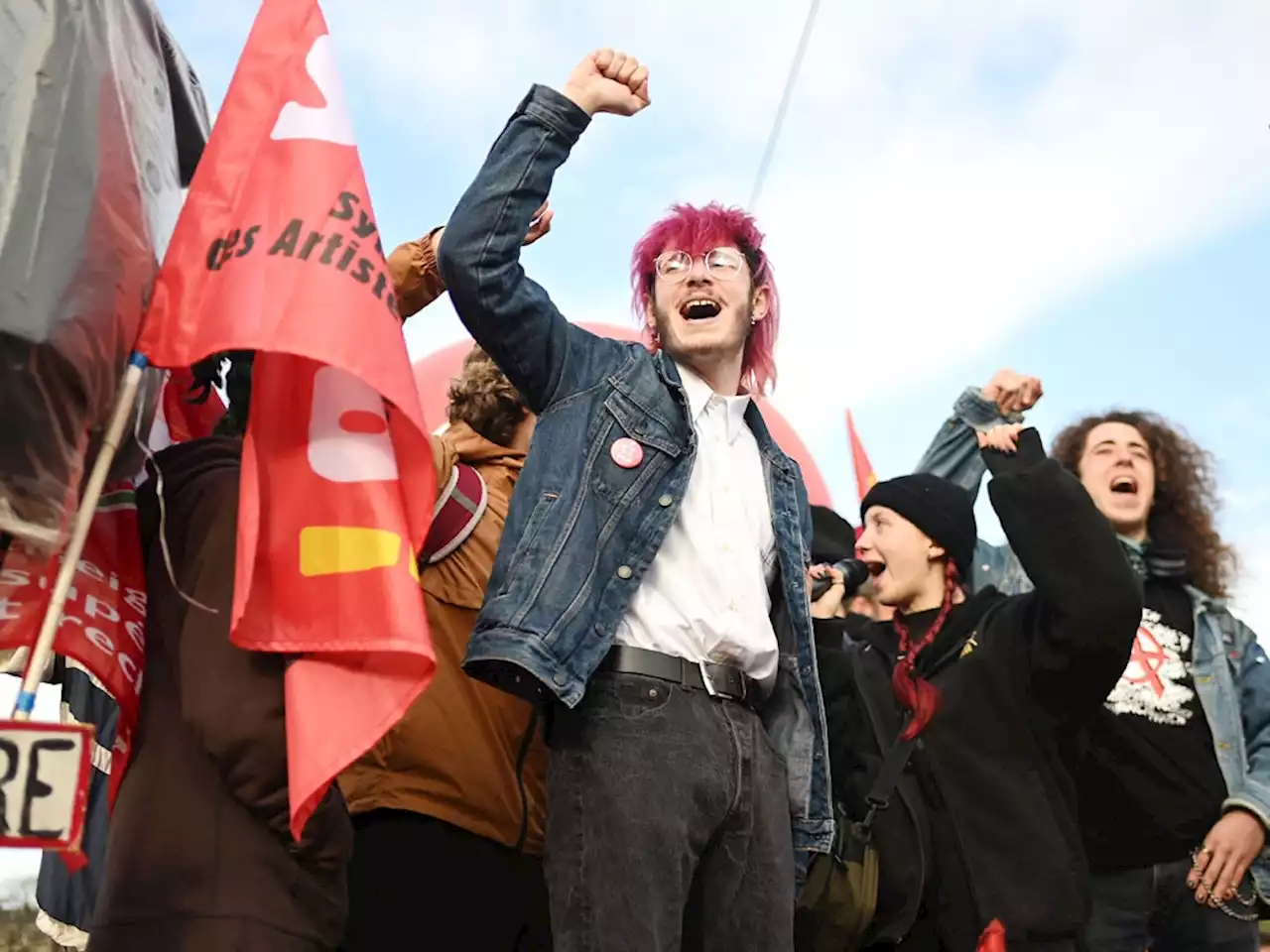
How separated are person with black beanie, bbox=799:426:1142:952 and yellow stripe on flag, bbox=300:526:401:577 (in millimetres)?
1468

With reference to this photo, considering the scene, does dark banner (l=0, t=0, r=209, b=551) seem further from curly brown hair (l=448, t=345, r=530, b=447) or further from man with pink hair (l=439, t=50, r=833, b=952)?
curly brown hair (l=448, t=345, r=530, b=447)

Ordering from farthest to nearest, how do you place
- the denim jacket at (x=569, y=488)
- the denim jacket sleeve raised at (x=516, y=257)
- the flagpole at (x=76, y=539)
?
the denim jacket sleeve raised at (x=516, y=257) → the denim jacket at (x=569, y=488) → the flagpole at (x=76, y=539)

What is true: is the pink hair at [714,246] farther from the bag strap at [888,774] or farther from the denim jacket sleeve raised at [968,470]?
the denim jacket sleeve raised at [968,470]

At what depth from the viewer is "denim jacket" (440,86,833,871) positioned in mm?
2000

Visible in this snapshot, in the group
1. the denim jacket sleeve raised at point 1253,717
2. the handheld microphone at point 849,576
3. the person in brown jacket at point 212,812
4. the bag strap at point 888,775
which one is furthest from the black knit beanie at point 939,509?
the person in brown jacket at point 212,812

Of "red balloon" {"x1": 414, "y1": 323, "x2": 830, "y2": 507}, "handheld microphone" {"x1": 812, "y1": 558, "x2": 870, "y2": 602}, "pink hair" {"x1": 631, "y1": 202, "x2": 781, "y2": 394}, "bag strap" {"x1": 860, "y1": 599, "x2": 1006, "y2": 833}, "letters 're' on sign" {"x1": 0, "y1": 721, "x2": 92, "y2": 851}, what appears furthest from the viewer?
"red balloon" {"x1": 414, "y1": 323, "x2": 830, "y2": 507}

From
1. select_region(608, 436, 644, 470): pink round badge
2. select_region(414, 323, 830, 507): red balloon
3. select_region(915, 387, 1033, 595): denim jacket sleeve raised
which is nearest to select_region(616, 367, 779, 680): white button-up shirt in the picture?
select_region(608, 436, 644, 470): pink round badge

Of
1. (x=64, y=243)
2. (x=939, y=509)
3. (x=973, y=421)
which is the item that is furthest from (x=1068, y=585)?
(x=64, y=243)

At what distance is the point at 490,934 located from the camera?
87.4 inches

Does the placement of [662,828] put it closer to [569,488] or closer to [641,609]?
[641,609]

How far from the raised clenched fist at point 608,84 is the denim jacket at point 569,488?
4 cm

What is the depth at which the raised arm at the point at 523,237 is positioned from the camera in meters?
2.11

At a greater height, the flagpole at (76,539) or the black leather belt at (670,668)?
the flagpole at (76,539)

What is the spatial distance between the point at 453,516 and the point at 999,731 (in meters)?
1.44
